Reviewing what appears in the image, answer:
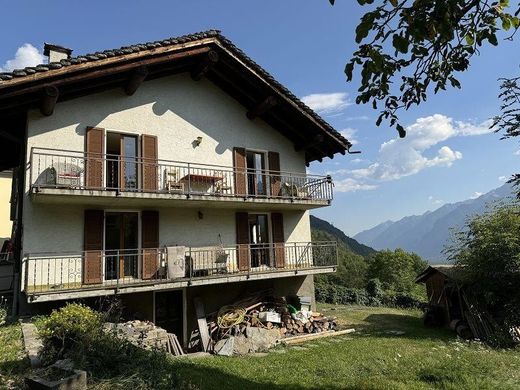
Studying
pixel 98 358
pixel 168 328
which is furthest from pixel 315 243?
pixel 98 358

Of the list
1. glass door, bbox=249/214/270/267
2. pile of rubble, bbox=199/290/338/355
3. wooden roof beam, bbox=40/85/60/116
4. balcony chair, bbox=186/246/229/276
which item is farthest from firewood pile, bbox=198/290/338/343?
wooden roof beam, bbox=40/85/60/116

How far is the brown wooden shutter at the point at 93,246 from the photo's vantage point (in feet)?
37.5

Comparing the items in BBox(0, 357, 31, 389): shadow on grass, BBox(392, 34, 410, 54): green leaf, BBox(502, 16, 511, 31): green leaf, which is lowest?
BBox(0, 357, 31, 389): shadow on grass

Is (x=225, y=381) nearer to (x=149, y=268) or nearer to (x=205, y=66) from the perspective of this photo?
(x=149, y=268)

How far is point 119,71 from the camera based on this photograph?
1207 centimetres

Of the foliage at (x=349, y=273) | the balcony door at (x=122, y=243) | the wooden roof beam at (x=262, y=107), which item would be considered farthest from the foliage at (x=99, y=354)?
the foliage at (x=349, y=273)

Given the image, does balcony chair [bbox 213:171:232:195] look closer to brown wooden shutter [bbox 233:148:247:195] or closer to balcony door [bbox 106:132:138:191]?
brown wooden shutter [bbox 233:148:247:195]

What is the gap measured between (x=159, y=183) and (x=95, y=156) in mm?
2205

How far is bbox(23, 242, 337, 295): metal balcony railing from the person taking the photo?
10.9 m

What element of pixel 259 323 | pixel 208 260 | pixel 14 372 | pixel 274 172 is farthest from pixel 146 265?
pixel 14 372

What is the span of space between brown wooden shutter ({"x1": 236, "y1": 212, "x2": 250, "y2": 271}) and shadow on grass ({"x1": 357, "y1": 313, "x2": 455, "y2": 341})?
5.59m

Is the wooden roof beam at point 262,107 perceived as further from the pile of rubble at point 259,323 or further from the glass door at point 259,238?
the pile of rubble at point 259,323

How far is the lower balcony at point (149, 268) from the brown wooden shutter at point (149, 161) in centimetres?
216

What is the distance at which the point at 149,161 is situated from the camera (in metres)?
13.1
